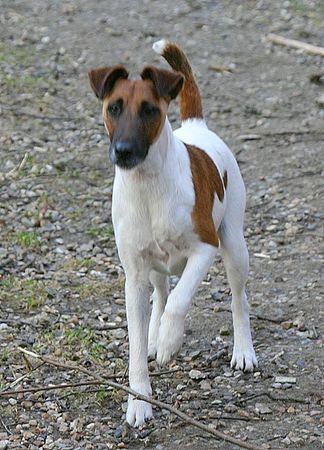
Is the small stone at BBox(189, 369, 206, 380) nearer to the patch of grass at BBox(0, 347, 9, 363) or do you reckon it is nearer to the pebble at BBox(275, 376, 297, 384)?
the pebble at BBox(275, 376, 297, 384)

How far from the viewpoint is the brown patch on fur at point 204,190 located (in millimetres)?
6031

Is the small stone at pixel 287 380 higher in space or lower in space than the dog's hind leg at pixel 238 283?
Answer: lower

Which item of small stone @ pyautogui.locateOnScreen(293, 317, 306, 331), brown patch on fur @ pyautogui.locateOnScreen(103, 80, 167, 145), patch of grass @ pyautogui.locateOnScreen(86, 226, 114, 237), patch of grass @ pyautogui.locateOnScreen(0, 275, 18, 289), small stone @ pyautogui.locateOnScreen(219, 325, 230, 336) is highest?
brown patch on fur @ pyautogui.locateOnScreen(103, 80, 167, 145)

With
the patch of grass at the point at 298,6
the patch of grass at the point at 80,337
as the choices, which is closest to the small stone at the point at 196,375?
the patch of grass at the point at 80,337

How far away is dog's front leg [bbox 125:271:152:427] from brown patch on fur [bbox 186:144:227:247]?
1.36 ft

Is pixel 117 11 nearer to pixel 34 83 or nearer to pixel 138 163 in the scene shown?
pixel 34 83

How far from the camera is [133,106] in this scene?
5.77 metres

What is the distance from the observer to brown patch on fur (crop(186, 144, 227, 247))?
6.03 meters

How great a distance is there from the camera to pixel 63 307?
25.6 ft

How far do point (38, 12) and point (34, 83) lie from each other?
10.2 feet

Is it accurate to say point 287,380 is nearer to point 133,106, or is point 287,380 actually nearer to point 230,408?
point 230,408

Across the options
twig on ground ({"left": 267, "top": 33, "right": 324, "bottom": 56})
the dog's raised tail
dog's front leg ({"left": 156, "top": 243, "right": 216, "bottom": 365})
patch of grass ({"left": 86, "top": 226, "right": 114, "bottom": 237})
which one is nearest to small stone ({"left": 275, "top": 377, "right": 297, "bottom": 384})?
Result: dog's front leg ({"left": 156, "top": 243, "right": 216, "bottom": 365})

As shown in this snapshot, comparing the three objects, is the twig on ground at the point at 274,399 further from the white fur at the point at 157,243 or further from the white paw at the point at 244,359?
the white fur at the point at 157,243

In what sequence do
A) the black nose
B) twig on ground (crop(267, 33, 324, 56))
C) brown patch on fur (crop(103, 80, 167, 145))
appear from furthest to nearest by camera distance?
twig on ground (crop(267, 33, 324, 56))
brown patch on fur (crop(103, 80, 167, 145))
the black nose
